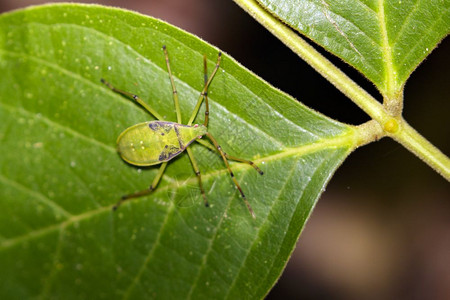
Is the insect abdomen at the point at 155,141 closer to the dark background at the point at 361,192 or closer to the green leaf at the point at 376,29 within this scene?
the green leaf at the point at 376,29

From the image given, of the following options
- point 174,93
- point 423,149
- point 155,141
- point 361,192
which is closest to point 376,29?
point 423,149

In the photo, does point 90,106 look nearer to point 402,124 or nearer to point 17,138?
point 17,138

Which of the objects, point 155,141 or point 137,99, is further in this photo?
point 155,141

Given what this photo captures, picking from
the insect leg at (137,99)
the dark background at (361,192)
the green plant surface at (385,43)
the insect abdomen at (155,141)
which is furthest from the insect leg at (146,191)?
the dark background at (361,192)

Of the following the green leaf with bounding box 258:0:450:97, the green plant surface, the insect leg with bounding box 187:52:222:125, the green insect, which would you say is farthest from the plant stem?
the insect leg with bounding box 187:52:222:125

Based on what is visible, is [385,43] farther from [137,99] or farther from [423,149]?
[137,99]

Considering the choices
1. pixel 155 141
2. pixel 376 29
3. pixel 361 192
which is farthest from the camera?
pixel 361 192

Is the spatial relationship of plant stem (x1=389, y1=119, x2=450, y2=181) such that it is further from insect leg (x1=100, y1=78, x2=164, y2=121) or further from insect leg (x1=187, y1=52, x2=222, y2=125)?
insect leg (x1=100, y1=78, x2=164, y2=121)
